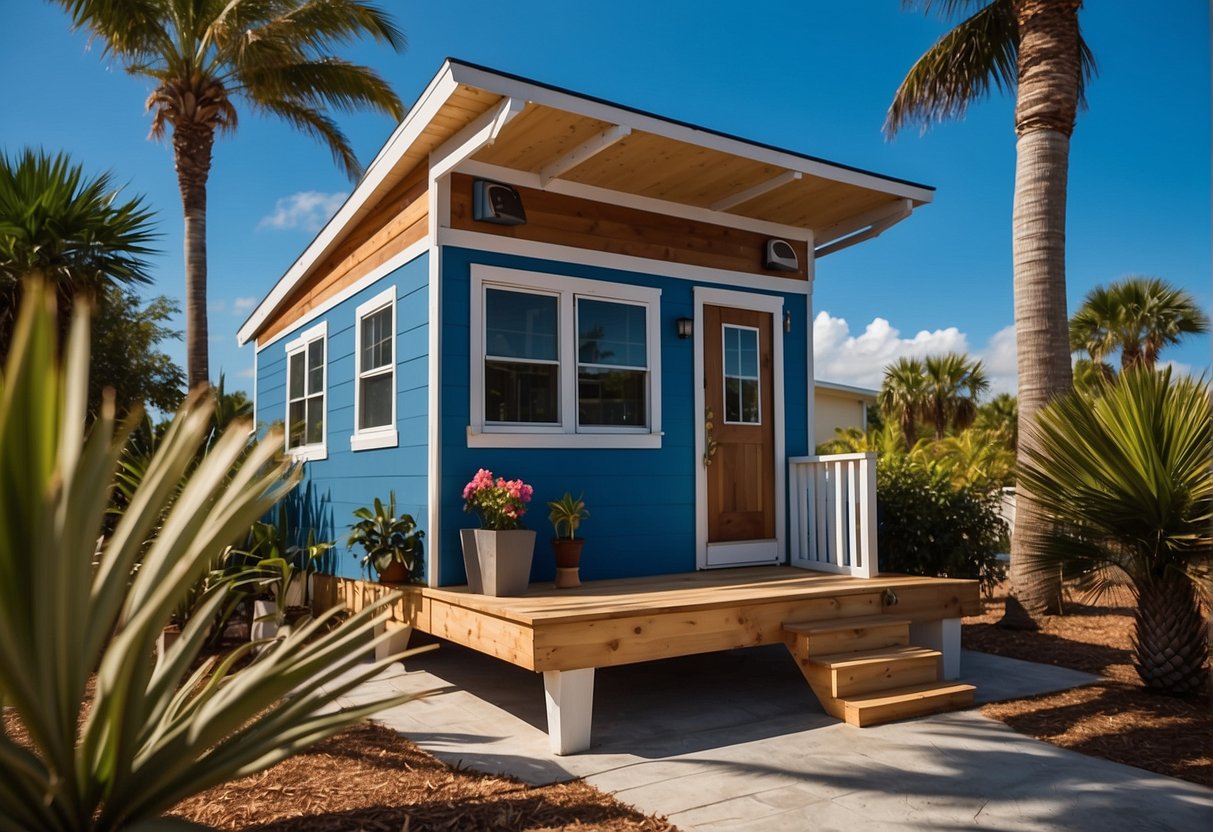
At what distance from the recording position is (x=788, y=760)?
13.5 feet

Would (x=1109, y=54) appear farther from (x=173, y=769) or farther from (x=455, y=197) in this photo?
(x=173, y=769)

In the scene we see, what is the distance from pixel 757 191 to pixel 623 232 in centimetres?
106

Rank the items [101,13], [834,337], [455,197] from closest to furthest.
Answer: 1. [455,197]
2. [101,13]
3. [834,337]

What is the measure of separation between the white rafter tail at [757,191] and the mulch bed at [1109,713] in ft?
12.3

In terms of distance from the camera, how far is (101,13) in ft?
33.0

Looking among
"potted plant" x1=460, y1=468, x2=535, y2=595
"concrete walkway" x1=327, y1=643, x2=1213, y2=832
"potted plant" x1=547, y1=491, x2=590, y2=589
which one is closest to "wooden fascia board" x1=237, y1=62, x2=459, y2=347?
"potted plant" x1=460, y1=468, x2=535, y2=595

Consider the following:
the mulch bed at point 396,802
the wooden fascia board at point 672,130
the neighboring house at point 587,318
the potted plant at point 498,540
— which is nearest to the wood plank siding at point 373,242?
the neighboring house at point 587,318

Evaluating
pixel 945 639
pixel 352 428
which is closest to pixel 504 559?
pixel 352 428

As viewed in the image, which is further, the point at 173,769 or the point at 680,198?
the point at 680,198

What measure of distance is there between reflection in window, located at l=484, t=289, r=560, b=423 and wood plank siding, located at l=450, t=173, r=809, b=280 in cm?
47

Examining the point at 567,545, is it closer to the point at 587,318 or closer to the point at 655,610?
the point at 655,610

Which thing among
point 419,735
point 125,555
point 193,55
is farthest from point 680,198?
point 193,55

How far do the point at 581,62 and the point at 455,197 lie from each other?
5.52 metres

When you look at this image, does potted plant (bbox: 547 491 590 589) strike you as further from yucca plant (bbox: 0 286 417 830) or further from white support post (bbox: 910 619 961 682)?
yucca plant (bbox: 0 286 417 830)
